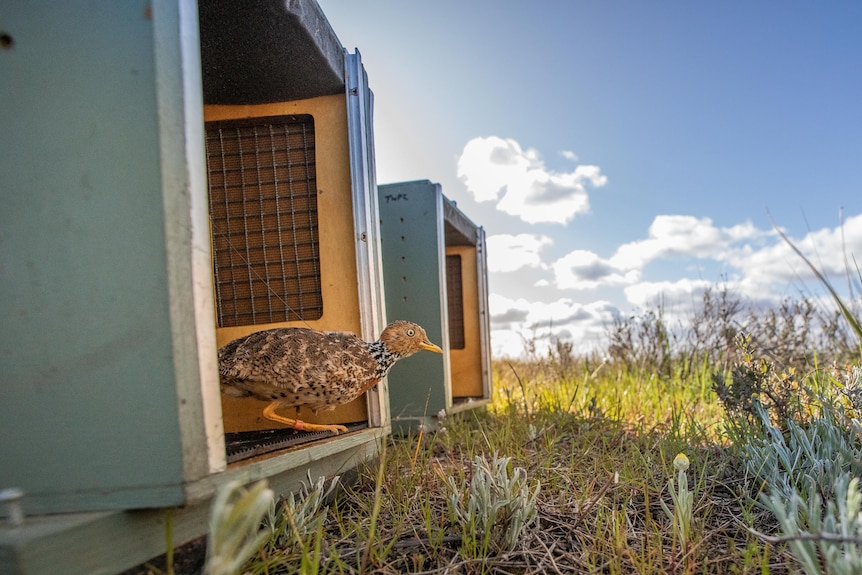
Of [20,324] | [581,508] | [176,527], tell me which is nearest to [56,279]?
[20,324]

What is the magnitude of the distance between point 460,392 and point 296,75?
150 inches

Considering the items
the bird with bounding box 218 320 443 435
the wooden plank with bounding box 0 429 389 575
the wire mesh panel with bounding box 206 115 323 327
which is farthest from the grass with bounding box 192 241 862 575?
the wire mesh panel with bounding box 206 115 323 327

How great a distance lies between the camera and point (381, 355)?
8.97ft

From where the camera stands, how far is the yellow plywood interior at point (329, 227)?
9.27ft

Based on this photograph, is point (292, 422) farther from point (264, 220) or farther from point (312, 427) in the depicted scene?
point (264, 220)

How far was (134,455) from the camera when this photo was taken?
4.83ft

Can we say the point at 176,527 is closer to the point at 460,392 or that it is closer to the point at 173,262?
the point at 173,262

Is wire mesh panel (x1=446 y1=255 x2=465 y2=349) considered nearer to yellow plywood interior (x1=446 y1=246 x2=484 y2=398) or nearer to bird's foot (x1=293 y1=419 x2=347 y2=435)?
yellow plywood interior (x1=446 y1=246 x2=484 y2=398)

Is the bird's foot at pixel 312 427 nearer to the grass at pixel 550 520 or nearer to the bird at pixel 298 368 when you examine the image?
the bird at pixel 298 368

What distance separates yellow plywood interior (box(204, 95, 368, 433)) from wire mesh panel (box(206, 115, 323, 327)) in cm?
4

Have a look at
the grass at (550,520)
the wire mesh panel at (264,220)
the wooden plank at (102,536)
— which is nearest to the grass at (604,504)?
the grass at (550,520)

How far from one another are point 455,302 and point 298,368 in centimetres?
357


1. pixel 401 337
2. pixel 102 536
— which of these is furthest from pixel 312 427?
pixel 102 536

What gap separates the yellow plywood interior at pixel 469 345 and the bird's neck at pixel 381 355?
3.02m
